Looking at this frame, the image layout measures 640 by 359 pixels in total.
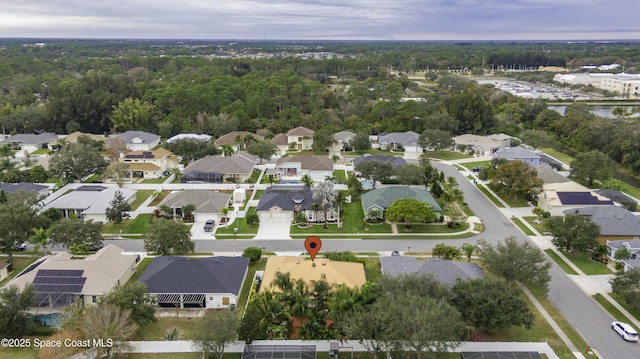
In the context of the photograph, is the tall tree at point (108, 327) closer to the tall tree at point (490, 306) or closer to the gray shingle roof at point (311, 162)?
the tall tree at point (490, 306)

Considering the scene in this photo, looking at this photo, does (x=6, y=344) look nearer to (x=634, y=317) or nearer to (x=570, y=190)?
(x=634, y=317)

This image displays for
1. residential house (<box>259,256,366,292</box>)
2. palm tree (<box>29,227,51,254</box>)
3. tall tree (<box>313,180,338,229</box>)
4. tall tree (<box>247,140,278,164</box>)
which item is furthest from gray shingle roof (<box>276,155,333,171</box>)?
palm tree (<box>29,227,51,254</box>)

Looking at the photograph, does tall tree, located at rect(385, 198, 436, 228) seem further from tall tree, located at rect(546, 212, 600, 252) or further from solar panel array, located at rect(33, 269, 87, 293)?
solar panel array, located at rect(33, 269, 87, 293)

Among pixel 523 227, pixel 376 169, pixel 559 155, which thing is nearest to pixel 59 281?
pixel 376 169

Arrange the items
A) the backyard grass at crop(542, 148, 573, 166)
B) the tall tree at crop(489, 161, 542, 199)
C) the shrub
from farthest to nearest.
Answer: the backyard grass at crop(542, 148, 573, 166) < the tall tree at crop(489, 161, 542, 199) < the shrub

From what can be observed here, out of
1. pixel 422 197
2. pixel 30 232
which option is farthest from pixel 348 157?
Result: pixel 30 232

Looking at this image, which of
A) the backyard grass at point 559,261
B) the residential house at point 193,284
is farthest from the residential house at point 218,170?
the backyard grass at point 559,261
